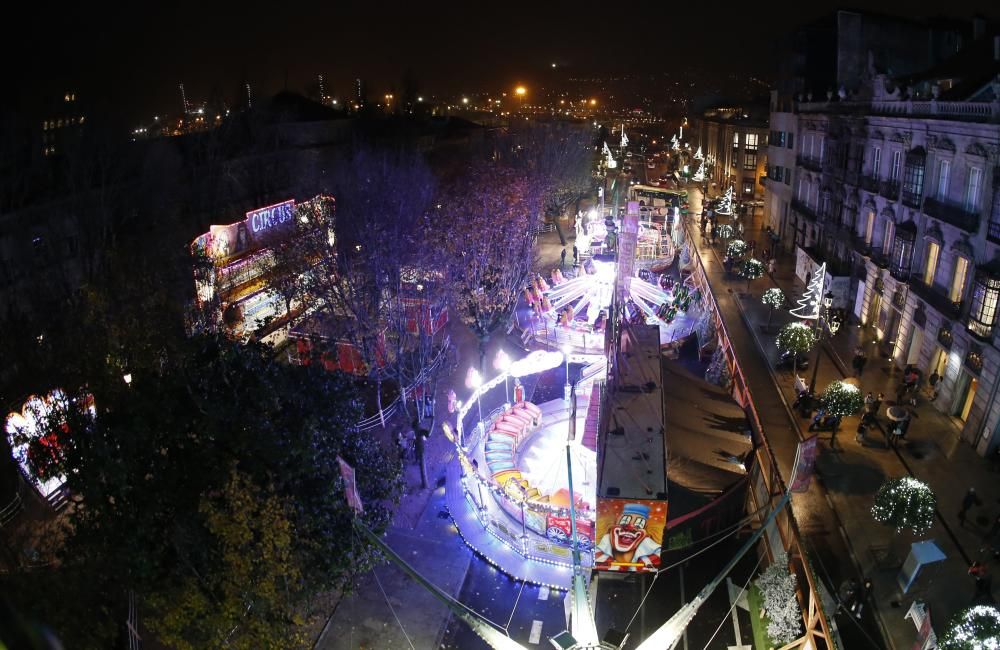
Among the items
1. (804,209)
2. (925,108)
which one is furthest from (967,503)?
(804,209)

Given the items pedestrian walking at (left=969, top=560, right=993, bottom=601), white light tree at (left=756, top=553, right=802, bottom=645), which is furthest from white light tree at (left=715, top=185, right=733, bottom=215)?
white light tree at (left=756, top=553, right=802, bottom=645)

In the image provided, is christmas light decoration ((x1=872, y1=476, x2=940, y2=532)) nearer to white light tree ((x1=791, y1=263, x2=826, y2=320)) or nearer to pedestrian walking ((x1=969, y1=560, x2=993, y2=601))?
pedestrian walking ((x1=969, y1=560, x2=993, y2=601))

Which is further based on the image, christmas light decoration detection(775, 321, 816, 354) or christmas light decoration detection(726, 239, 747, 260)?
christmas light decoration detection(726, 239, 747, 260)

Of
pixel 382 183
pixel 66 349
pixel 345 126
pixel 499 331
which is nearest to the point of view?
pixel 66 349

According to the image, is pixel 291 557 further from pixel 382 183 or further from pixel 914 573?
pixel 382 183

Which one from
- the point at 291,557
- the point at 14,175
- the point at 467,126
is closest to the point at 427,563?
the point at 291,557
